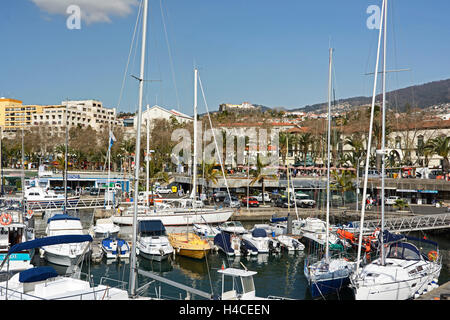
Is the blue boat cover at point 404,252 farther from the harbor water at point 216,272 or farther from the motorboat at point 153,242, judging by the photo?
the motorboat at point 153,242

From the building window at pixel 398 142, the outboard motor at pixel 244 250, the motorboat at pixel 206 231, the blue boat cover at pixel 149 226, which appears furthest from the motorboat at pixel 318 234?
the building window at pixel 398 142

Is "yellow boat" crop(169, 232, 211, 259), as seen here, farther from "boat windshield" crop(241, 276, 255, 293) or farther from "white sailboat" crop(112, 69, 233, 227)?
"boat windshield" crop(241, 276, 255, 293)

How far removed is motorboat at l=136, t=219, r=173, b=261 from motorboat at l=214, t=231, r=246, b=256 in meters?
3.28

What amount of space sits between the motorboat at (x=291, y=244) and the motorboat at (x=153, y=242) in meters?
7.98

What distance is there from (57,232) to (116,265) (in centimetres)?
462

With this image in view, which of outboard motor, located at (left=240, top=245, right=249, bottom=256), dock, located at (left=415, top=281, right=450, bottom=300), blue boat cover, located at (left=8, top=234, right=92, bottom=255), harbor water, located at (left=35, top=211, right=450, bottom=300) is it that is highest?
blue boat cover, located at (left=8, top=234, right=92, bottom=255)

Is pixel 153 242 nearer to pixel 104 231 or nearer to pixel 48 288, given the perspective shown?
pixel 104 231

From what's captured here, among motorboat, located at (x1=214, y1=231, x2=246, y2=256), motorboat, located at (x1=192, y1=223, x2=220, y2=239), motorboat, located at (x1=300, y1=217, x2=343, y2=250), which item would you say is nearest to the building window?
motorboat, located at (x1=300, y1=217, x2=343, y2=250)

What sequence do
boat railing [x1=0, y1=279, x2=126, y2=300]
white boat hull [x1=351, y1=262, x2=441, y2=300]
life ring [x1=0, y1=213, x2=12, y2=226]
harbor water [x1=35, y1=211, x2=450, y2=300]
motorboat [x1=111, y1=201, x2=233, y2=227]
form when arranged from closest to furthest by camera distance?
boat railing [x1=0, y1=279, x2=126, y2=300], white boat hull [x1=351, y1=262, x2=441, y2=300], harbor water [x1=35, y1=211, x2=450, y2=300], life ring [x1=0, y1=213, x2=12, y2=226], motorboat [x1=111, y1=201, x2=233, y2=227]

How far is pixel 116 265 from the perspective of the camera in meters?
26.0

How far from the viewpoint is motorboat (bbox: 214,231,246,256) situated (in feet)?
93.1

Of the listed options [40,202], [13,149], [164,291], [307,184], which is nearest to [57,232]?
[164,291]

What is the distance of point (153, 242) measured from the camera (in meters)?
26.9

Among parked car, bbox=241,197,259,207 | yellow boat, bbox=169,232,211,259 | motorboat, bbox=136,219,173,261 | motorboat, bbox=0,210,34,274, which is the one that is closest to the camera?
motorboat, bbox=0,210,34,274
